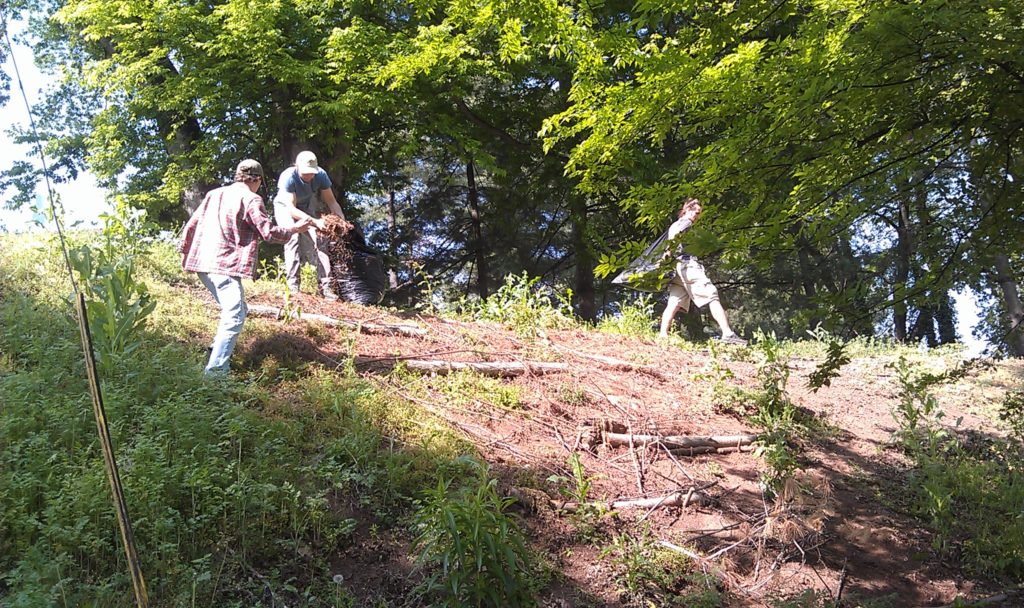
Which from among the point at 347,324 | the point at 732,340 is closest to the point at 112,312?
the point at 347,324

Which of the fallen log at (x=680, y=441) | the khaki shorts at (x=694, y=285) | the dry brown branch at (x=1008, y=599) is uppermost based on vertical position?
the khaki shorts at (x=694, y=285)

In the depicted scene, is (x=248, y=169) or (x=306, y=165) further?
(x=306, y=165)

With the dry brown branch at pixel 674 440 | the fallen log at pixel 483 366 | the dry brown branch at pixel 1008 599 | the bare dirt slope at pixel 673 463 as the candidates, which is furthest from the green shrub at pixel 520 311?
the dry brown branch at pixel 1008 599

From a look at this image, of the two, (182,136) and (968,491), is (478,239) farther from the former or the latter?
(968,491)

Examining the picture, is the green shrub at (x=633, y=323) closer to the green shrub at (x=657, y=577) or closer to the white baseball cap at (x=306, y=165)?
the white baseball cap at (x=306, y=165)

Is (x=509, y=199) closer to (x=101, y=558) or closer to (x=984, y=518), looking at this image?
(x=984, y=518)

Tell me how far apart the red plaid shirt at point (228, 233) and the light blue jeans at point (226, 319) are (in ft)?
0.26

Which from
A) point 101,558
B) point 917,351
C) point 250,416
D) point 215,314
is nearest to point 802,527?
point 250,416

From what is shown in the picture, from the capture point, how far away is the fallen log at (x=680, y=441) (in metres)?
5.47

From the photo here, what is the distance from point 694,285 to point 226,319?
5265 mm

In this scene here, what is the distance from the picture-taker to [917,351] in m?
9.25

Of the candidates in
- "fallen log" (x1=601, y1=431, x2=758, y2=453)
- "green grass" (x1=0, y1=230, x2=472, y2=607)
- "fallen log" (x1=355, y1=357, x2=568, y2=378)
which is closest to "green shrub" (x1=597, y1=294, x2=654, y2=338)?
"fallen log" (x1=355, y1=357, x2=568, y2=378)

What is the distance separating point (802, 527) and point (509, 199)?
12443 mm

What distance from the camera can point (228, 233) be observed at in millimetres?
5180
